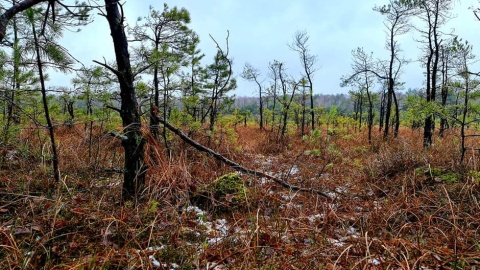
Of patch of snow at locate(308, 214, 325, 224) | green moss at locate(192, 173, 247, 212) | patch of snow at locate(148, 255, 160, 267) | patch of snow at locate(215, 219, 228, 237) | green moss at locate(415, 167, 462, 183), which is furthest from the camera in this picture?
green moss at locate(415, 167, 462, 183)

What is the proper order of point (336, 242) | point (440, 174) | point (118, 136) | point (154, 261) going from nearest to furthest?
point (154, 261) < point (336, 242) < point (118, 136) < point (440, 174)

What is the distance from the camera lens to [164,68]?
131 inches

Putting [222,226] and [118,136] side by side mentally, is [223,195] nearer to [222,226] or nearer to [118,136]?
[222,226]

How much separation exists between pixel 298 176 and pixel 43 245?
4080 mm

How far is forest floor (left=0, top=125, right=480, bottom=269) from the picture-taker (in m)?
1.98

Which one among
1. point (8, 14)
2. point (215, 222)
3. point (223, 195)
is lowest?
point (215, 222)

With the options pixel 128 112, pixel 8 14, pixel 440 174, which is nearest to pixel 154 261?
pixel 128 112

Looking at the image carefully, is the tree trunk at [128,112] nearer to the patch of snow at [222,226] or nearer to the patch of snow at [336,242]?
the patch of snow at [222,226]

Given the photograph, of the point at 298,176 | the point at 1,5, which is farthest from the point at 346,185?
the point at 1,5

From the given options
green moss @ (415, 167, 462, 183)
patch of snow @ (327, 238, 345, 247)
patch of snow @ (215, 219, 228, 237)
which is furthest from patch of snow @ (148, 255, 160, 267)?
green moss @ (415, 167, 462, 183)

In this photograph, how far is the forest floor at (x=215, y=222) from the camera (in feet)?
6.50

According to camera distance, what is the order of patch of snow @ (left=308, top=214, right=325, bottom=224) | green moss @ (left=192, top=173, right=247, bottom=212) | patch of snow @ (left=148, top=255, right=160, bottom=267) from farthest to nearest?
green moss @ (left=192, top=173, right=247, bottom=212) → patch of snow @ (left=308, top=214, right=325, bottom=224) → patch of snow @ (left=148, top=255, right=160, bottom=267)

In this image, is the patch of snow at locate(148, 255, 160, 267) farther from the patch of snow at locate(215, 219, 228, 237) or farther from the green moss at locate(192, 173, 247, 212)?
the green moss at locate(192, 173, 247, 212)

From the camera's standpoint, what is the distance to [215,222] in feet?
9.77
